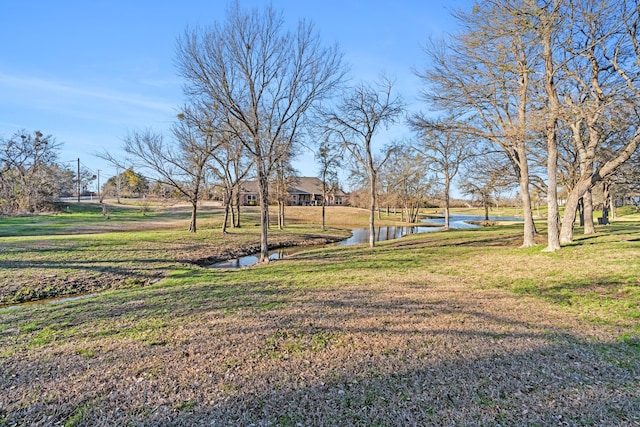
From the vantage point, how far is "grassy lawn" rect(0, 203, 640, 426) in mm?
3377

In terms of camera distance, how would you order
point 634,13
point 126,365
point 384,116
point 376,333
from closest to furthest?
point 126,365 → point 376,333 → point 634,13 → point 384,116

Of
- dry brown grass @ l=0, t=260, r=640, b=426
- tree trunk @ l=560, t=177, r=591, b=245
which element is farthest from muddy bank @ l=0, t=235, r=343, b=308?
tree trunk @ l=560, t=177, r=591, b=245

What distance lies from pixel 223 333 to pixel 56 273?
976cm

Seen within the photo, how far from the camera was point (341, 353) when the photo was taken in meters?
4.58

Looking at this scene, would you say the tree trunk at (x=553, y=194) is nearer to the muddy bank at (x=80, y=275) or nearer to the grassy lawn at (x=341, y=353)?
the grassy lawn at (x=341, y=353)

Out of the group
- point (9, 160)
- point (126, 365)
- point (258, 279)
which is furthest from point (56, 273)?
point (9, 160)

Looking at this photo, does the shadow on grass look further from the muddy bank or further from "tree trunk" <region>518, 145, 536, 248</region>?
"tree trunk" <region>518, 145, 536, 248</region>

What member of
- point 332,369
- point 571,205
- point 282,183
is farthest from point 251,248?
point 332,369

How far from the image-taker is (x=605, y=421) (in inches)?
121

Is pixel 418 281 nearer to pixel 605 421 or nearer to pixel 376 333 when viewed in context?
pixel 376 333

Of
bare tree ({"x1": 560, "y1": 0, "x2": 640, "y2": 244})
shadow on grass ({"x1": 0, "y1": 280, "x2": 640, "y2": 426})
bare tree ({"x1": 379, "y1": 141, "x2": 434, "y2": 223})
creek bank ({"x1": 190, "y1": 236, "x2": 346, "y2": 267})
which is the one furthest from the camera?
bare tree ({"x1": 379, "y1": 141, "x2": 434, "y2": 223})

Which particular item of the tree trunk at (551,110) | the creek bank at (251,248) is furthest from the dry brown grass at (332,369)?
the creek bank at (251,248)

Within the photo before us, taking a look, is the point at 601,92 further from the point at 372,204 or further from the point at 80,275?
the point at 80,275

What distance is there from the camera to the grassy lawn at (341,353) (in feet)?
11.1
